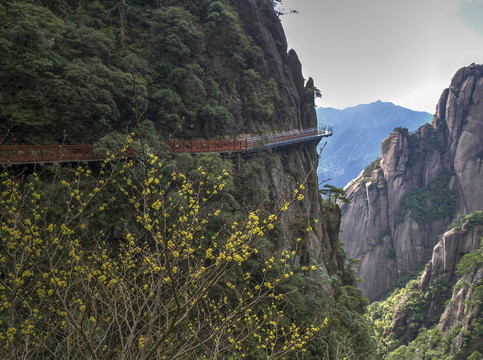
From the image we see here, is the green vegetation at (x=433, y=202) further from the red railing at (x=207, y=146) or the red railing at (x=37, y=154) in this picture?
the red railing at (x=37, y=154)

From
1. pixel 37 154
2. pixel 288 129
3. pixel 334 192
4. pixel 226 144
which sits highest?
pixel 288 129

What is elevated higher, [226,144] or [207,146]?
[226,144]

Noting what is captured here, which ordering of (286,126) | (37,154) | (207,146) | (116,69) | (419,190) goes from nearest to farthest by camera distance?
(37,154) → (116,69) → (207,146) → (286,126) → (419,190)

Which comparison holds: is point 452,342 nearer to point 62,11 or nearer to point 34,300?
point 34,300

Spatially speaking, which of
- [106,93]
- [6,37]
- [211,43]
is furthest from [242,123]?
[6,37]

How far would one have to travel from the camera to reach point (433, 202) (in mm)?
65312

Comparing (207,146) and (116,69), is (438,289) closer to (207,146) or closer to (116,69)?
(207,146)

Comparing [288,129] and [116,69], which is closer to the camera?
[116,69]

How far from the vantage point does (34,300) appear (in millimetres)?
8102

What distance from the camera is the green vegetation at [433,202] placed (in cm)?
6419

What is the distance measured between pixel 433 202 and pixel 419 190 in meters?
4.63

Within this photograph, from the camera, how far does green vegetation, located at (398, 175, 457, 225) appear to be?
64.2 m

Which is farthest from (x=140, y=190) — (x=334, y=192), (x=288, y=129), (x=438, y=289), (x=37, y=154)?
(x=438, y=289)

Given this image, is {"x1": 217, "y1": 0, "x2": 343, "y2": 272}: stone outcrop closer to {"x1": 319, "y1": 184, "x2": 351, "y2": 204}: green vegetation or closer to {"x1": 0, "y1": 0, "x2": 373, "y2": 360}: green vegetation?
{"x1": 0, "y1": 0, "x2": 373, "y2": 360}: green vegetation
